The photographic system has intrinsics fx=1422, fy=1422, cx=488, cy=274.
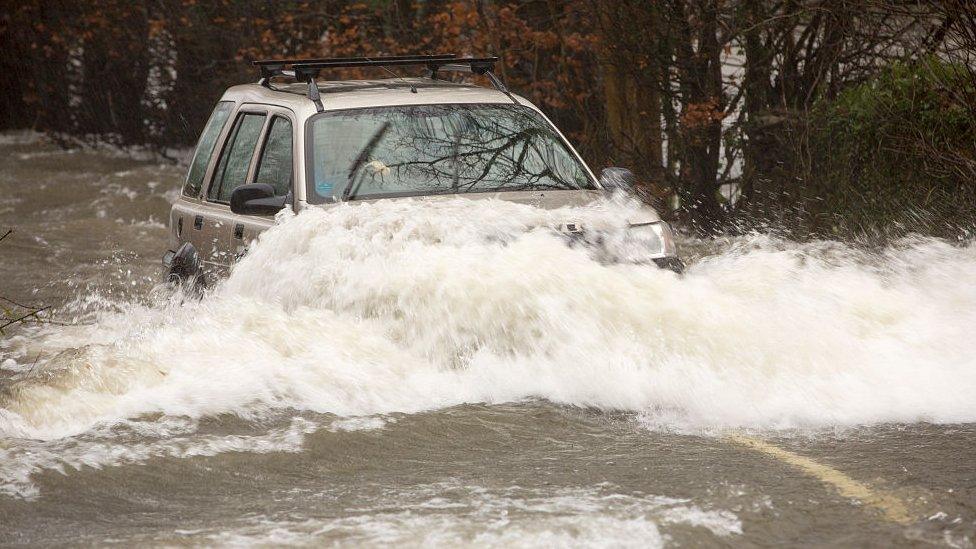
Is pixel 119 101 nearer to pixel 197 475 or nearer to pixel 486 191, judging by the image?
pixel 486 191

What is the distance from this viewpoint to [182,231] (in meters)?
9.31

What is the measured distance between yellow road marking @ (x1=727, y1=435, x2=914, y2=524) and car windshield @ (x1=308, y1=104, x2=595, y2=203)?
250cm

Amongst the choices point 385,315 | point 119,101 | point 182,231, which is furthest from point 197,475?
point 119,101

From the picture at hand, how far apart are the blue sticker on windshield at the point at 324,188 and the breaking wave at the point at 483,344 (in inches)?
10.4

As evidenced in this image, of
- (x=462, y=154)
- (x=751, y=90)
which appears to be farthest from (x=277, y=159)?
(x=751, y=90)

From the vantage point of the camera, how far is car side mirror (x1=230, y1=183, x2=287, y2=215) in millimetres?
7984

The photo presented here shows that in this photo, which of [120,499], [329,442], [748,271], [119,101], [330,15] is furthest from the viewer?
[119,101]

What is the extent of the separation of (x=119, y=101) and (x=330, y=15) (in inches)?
Result: 272

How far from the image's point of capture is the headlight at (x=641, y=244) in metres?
7.68

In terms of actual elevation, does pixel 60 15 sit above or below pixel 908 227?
above

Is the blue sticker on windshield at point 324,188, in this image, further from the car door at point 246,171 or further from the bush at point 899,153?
the bush at point 899,153

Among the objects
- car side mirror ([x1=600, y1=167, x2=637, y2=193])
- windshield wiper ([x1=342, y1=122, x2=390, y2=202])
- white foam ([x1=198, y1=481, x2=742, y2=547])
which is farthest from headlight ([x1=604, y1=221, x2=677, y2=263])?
white foam ([x1=198, y1=481, x2=742, y2=547])

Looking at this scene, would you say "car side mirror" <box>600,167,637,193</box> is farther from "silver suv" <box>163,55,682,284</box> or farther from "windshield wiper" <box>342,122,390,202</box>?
"windshield wiper" <box>342,122,390,202</box>

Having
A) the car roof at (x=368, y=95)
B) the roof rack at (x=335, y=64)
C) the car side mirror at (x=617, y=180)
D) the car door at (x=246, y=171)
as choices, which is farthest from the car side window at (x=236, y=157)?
the car side mirror at (x=617, y=180)
